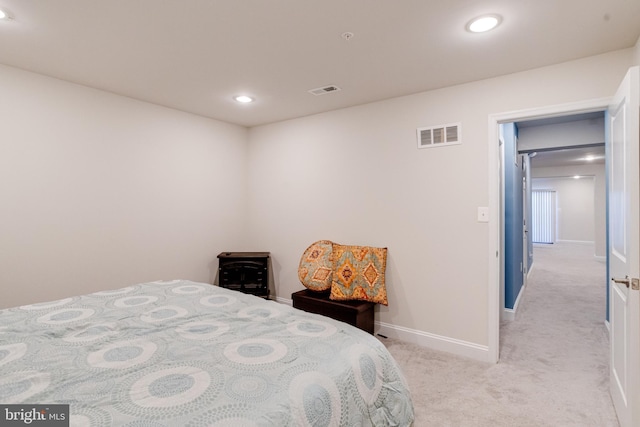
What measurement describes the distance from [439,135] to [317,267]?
1.79 metres

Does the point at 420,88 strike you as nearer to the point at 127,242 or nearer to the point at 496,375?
the point at 496,375

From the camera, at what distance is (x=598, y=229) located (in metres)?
8.30

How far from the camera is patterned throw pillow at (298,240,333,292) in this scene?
3.44 meters

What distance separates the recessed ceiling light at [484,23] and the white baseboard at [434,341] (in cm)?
243

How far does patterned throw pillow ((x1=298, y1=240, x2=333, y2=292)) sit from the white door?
2.24m

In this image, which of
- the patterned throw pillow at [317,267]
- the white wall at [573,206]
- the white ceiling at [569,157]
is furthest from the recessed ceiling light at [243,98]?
the white wall at [573,206]

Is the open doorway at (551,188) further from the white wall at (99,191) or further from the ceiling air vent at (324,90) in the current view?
the white wall at (99,191)

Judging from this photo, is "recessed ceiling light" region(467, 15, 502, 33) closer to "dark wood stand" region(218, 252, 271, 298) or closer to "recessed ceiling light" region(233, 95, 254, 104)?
"recessed ceiling light" region(233, 95, 254, 104)

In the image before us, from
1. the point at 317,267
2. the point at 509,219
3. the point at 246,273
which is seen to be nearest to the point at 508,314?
the point at 509,219

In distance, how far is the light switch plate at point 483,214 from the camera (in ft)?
9.13

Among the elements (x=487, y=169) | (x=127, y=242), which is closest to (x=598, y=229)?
(x=487, y=169)

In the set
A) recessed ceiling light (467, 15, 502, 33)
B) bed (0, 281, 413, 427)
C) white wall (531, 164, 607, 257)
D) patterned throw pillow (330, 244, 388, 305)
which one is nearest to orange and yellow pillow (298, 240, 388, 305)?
patterned throw pillow (330, 244, 388, 305)

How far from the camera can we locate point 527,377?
8.30ft

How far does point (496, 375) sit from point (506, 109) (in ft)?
6.96
